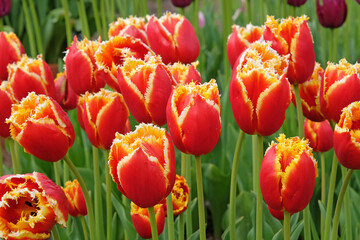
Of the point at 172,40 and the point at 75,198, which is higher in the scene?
the point at 172,40

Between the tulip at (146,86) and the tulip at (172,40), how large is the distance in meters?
0.27

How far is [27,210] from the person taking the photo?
2.58 ft

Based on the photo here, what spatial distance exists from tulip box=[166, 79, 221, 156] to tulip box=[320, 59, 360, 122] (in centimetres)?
21

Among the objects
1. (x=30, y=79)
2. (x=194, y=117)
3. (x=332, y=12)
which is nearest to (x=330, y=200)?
(x=194, y=117)

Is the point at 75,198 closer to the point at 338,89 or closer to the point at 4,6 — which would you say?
the point at 338,89

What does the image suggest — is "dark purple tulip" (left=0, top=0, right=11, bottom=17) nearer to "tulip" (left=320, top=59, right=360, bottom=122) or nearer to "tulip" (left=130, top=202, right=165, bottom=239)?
"tulip" (left=130, top=202, right=165, bottom=239)

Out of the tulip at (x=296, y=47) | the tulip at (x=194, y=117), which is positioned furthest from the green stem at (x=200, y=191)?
the tulip at (x=296, y=47)

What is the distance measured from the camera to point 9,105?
1.04 metres

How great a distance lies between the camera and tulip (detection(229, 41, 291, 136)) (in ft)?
2.46

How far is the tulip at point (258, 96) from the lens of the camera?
2.46ft

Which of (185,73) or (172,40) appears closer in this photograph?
(185,73)

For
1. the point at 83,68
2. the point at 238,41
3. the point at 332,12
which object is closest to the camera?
the point at 83,68

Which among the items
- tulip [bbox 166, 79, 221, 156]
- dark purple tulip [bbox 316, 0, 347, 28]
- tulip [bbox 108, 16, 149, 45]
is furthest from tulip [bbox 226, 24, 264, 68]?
dark purple tulip [bbox 316, 0, 347, 28]

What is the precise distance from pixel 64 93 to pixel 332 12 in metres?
0.99
